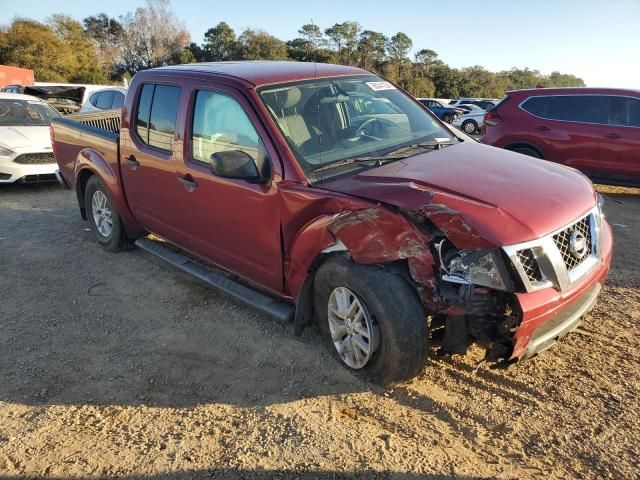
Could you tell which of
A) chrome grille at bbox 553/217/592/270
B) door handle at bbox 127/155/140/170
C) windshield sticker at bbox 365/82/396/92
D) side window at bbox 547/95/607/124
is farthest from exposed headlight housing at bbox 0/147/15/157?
side window at bbox 547/95/607/124

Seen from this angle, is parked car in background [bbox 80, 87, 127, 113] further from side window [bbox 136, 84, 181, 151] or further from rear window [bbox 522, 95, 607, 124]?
rear window [bbox 522, 95, 607, 124]

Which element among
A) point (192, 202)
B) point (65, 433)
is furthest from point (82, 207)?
point (65, 433)

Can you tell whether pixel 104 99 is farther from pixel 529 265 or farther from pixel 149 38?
pixel 149 38

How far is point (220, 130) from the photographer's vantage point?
3707 mm

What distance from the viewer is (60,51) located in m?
41.7

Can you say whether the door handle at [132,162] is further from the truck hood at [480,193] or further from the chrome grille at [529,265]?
the chrome grille at [529,265]

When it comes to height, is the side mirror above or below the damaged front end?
above

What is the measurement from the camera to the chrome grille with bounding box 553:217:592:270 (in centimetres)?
275

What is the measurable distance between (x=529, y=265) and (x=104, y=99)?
1230 cm

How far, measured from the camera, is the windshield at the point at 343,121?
3.36 metres

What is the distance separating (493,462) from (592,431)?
62 centimetres

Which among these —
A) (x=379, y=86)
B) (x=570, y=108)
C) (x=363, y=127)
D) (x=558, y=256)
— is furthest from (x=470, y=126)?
(x=558, y=256)

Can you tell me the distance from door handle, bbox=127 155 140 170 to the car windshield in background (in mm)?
5378

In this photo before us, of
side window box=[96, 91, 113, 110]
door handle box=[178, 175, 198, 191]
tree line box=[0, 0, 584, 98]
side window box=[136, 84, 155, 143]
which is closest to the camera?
door handle box=[178, 175, 198, 191]
